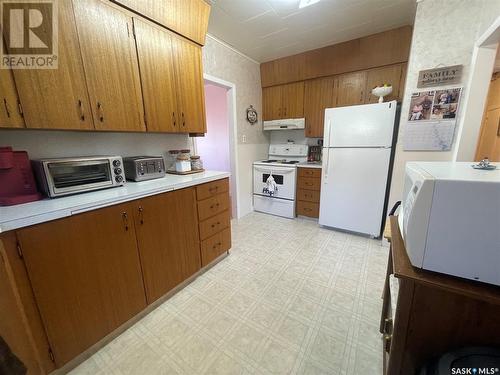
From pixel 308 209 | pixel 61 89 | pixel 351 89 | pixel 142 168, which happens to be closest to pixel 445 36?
pixel 351 89

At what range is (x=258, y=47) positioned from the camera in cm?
280

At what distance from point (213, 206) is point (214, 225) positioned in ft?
0.65

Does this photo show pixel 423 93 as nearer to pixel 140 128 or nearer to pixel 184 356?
pixel 140 128

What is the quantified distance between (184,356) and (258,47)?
3422 mm

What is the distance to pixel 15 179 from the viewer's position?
43.1 inches

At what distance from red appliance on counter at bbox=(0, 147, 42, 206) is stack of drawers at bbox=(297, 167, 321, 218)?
282 cm

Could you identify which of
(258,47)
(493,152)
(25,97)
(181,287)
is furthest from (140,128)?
(493,152)

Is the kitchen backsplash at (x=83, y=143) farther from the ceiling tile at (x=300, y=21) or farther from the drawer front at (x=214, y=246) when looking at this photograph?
the ceiling tile at (x=300, y=21)

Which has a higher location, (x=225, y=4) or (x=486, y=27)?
(x=225, y=4)

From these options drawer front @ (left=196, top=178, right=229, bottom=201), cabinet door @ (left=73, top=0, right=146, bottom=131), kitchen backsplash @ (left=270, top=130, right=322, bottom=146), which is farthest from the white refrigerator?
cabinet door @ (left=73, top=0, right=146, bottom=131)

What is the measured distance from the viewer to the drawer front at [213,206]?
1.81 metres

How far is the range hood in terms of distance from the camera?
3208 mm

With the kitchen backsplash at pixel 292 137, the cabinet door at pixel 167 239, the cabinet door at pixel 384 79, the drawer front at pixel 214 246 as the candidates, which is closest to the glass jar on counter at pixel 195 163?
the cabinet door at pixel 167 239

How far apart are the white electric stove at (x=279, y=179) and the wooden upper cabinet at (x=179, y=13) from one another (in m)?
1.93
